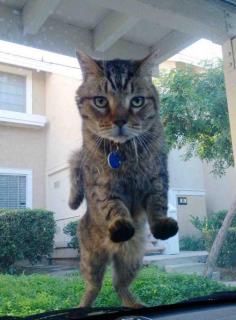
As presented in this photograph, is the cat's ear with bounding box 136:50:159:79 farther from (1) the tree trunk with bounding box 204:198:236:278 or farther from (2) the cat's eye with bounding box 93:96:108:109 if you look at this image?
(1) the tree trunk with bounding box 204:198:236:278

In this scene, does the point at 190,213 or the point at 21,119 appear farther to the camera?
the point at 190,213

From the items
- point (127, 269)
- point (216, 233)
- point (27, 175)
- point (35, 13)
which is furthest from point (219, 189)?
point (35, 13)

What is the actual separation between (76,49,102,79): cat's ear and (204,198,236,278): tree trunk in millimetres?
764

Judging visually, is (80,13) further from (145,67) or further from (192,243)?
(192,243)

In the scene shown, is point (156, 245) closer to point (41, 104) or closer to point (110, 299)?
point (110, 299)

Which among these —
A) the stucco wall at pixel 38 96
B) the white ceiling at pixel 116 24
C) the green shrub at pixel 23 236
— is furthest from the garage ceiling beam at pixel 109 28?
the green shrub at pixel 23 236

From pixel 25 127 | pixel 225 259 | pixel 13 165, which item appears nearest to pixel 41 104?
pixel 25 127

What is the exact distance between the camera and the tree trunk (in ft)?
4.84

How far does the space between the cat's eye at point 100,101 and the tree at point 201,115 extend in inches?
13.1

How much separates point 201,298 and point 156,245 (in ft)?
0.67

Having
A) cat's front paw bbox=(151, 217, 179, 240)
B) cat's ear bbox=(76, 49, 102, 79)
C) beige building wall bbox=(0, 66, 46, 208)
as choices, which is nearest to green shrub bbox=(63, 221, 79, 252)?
beige building wall bbox=(0, 66, 46, 208)

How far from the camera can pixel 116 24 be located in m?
1.32

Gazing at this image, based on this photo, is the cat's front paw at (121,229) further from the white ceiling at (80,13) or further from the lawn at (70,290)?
the white ceiling at (80,13)

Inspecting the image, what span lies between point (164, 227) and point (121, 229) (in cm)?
15
